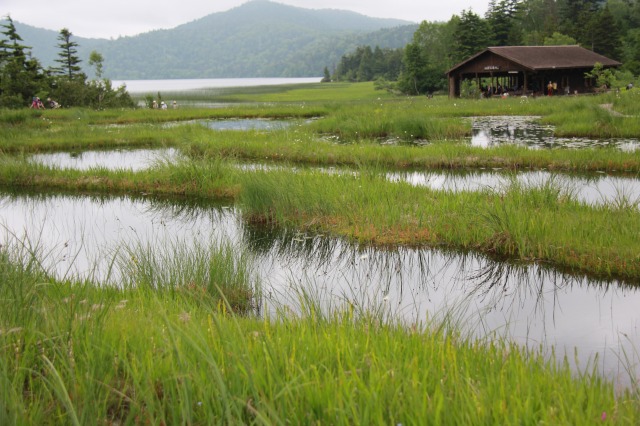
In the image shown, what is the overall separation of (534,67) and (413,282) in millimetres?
32764

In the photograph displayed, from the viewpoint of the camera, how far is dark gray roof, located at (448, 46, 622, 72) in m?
36.9

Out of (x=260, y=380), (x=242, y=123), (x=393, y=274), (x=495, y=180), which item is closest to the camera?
(x=260, y=380)

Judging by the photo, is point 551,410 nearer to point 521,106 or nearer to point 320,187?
point 320,187

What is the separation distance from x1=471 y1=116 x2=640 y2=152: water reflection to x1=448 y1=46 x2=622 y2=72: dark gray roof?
482 inches

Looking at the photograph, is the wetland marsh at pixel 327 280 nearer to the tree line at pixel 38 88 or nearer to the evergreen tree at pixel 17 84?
the evergreen tree at pixel 17 84

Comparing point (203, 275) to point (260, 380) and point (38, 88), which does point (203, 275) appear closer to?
point (260, 380)

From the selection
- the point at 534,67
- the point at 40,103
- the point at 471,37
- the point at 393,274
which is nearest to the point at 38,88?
the point at 40,103

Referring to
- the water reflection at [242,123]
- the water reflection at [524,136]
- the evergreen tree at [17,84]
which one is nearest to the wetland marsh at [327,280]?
the water reflection at [524,136]

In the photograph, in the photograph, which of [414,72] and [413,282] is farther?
[414,72]

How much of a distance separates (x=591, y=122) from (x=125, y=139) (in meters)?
16.1

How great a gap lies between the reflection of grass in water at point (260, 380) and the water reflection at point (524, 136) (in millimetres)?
13142

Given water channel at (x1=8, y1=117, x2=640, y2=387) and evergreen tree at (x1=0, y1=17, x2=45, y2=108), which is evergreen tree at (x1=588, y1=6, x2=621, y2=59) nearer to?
evergreen tree at (x1=0, y1=17, x2=45, y2=108)

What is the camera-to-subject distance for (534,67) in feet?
119

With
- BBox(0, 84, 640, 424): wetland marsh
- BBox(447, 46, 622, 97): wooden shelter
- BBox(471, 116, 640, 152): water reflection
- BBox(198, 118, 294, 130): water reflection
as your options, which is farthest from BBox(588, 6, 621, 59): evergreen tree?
BBox(0, 84, 640, 424): wetland marsh
